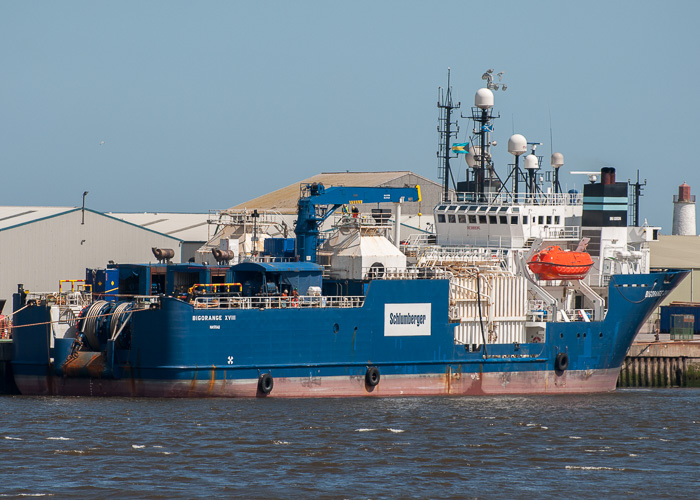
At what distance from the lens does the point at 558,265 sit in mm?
37938

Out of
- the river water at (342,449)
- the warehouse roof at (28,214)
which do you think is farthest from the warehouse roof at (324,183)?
the river water at (342,449)

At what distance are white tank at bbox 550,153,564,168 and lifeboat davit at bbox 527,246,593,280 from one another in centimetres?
718

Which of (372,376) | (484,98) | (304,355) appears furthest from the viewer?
(484,98)

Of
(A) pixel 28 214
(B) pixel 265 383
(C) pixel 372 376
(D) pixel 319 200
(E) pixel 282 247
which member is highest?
(A) pixel 28 214

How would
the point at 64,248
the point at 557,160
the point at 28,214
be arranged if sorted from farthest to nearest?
the point at 28,214 < the point at 64,248 < the point at 557,160

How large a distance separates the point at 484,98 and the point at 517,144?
6.94 ft

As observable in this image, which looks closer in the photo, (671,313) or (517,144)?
(517,144)

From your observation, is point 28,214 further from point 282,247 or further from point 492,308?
point 492,308

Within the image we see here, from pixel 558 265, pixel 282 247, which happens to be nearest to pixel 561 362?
pixel 558 265

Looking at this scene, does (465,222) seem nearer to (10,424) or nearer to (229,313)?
(229,313)

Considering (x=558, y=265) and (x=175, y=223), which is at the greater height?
(x=175, y=223)

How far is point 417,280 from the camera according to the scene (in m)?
35.4

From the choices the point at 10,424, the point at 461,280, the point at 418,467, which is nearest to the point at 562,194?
the point at 461,280

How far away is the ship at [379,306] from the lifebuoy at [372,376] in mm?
52
